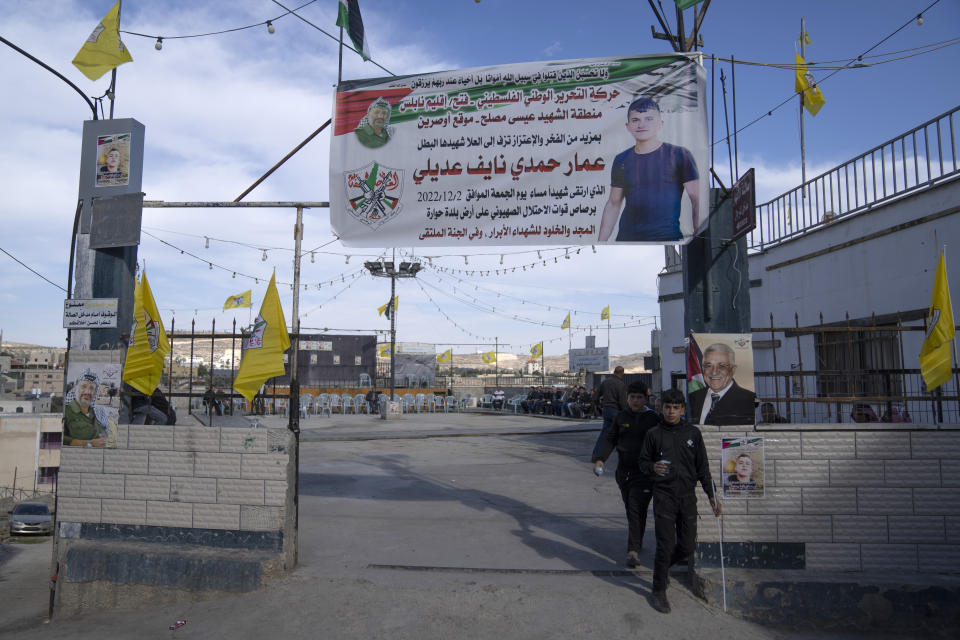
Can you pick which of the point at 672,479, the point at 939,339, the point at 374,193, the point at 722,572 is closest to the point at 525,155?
the point at 374,193

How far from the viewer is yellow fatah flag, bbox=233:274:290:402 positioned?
5641 millimetres

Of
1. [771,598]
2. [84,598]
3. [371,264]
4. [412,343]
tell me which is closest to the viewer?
[771,598]

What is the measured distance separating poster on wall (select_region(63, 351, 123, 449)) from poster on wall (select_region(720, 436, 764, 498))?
5.48 m

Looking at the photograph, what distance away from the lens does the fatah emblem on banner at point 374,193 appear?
6379mm

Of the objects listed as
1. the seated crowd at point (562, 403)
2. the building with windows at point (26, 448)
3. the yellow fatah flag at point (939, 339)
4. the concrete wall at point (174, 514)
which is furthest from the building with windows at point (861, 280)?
the building with windows at point (26, 448)

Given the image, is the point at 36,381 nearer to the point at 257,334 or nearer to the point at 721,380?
the point at 257,334

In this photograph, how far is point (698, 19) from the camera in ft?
19.7

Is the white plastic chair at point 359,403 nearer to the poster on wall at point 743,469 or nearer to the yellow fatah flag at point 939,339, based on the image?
the poster on wall at point 743,469

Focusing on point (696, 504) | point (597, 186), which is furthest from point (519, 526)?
point (597, 186)

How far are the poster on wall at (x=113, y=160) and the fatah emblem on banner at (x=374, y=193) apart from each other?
2.27m

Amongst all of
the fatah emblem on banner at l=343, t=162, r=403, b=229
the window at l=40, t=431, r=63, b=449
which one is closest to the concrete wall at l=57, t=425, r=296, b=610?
the fatah emblem on banner at l=343, t=162, r=403, b=229

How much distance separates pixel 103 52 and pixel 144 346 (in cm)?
330

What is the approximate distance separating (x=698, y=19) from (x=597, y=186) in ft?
6.17

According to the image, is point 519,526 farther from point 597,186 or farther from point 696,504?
point 597,186
